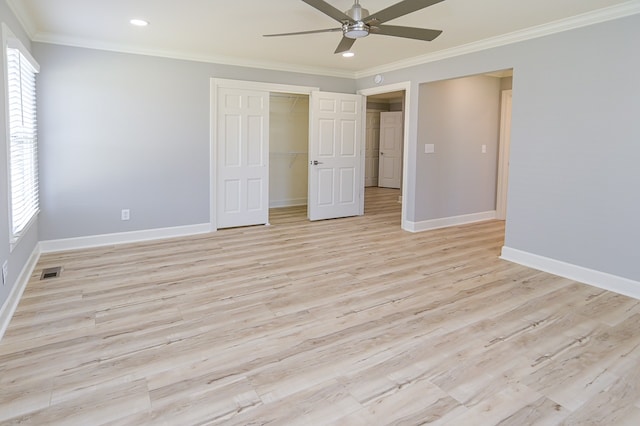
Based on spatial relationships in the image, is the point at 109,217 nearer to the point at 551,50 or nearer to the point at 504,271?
the point at 504,271

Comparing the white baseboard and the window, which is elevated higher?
the window

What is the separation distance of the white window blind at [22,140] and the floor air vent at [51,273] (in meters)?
0.50

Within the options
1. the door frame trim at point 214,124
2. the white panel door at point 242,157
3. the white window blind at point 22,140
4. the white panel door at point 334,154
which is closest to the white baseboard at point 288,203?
the white panel door at point 334,154

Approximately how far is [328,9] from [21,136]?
295 centimetres

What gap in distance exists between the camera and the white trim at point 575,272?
11.5ft

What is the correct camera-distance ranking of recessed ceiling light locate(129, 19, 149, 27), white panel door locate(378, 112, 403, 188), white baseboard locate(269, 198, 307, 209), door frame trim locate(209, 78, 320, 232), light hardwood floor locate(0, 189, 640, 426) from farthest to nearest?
1. white panel door locate(378, 112, 403, 188)
2. white baseboard locate(269, 198, 307, 209)
3. door frame trim locate(209, 78, 320, 232)
4. recessed ceiling light locate(129, 19, 149, 27)
5. light hardwood floor locate(0, 189, 640, 426)

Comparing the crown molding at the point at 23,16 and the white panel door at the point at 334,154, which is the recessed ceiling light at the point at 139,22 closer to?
the crown molding at the point at 23,16

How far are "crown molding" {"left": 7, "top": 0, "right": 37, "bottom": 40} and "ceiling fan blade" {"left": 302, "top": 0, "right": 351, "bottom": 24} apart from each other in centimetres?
252

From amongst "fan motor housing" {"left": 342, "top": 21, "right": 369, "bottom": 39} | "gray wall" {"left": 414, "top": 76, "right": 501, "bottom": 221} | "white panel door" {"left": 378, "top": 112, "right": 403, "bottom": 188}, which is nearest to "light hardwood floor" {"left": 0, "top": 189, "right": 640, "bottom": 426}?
"gray wall" {"left": 414, "top": 76, "right": 501, "bottom": 221}

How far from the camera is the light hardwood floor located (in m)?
1.94

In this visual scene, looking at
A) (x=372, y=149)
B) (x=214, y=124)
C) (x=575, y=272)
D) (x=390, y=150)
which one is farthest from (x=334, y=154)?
(x=372, y=149)

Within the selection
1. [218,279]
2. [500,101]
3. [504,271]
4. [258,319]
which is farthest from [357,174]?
[258,319]

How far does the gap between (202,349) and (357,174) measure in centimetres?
491

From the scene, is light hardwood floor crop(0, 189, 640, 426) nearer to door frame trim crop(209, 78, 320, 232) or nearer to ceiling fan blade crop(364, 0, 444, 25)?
door frame trim crop(209, 78, 320, 232)
